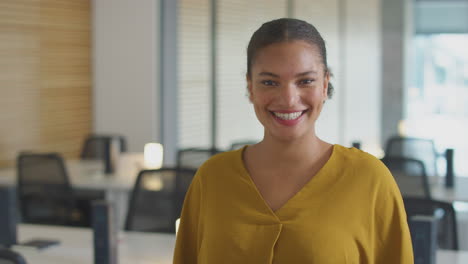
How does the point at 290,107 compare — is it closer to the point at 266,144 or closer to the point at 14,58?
the point at 266,144

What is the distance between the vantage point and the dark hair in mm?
1645

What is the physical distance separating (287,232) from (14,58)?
5.39 m

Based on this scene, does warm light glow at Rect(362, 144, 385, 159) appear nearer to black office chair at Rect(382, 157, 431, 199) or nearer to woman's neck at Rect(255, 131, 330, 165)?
black office chair at Rect(382, 157, 431, 199)

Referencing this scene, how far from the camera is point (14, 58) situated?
6.47 meters

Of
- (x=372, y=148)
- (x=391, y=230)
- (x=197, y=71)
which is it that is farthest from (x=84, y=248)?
(x=197, y=71)

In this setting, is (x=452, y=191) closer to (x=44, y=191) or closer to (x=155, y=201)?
(x=155, y=201)

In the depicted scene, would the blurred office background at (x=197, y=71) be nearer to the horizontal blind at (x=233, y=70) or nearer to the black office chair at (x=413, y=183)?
the horizontal blind at (x=233, y=70)

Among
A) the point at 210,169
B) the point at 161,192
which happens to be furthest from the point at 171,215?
the point at 210,169

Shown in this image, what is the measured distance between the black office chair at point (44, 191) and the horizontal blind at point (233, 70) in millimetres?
2651

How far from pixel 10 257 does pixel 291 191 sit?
86cm

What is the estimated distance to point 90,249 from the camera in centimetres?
330

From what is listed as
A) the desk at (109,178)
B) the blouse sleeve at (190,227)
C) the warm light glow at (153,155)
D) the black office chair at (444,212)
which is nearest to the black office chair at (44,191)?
the desk at (109,178)

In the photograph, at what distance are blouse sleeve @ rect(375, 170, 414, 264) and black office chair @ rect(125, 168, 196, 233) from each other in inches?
91.1

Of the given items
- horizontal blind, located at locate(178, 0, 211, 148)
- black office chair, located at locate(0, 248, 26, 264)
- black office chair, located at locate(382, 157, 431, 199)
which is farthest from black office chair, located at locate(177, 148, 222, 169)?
black office chair, located at locate(0, 248, 26, 264)
